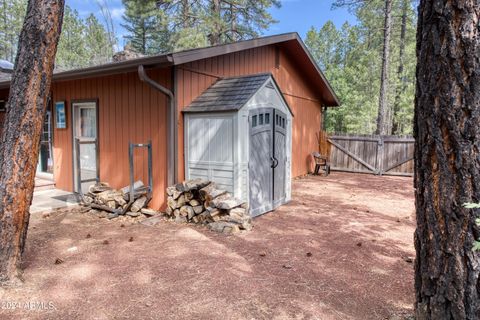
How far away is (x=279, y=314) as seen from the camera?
100 inches

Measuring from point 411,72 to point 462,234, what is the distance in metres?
23.6

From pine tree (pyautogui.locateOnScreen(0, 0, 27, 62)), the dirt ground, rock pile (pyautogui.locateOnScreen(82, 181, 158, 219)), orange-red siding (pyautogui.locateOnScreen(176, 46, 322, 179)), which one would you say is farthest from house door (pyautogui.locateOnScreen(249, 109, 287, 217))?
pine tree (pyautogui.locateOnScreen(0, 0, 27, 62))

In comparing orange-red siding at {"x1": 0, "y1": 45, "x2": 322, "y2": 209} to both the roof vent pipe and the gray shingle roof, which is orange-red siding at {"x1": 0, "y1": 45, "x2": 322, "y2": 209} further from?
the gray shingle roof

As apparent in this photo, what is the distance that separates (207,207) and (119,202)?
1.70 m

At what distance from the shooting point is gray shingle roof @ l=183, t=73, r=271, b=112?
16.5ft

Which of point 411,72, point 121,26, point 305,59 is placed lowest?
point 305,59

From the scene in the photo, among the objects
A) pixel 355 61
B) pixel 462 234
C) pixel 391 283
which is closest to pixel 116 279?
pixel 391 283

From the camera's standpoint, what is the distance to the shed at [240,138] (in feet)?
16.4

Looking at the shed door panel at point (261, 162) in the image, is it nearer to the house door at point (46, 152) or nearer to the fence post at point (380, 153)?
the house door at point (46, 152)

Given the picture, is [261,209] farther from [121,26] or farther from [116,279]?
[121,26]

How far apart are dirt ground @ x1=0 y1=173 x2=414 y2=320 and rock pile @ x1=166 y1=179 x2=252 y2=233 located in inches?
7.8

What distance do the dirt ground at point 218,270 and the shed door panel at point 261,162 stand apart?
356mm

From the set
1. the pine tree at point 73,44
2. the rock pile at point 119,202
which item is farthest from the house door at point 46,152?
the pine tree at point 73,44

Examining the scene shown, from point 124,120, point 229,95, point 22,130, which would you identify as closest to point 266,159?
point 229,95
